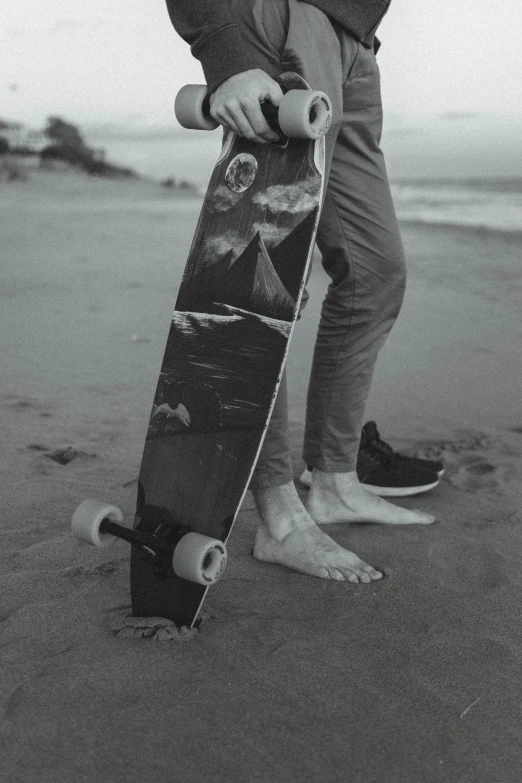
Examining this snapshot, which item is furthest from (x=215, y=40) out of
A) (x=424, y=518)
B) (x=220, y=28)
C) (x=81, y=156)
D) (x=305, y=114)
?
(x=81, y=156)

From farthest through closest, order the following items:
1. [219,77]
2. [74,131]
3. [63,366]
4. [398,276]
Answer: [74,131]
[63,366]
[398,276]
[219,77]

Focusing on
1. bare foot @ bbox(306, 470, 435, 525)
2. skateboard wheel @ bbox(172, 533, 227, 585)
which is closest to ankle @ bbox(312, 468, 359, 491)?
bare foot @ bbox(306, 470, 435, 525)

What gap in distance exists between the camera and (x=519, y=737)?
144cm

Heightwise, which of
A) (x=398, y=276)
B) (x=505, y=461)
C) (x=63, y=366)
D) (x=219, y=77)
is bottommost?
(x=63, y=366)

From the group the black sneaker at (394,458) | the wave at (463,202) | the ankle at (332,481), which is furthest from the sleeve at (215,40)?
the wave at (463,202)

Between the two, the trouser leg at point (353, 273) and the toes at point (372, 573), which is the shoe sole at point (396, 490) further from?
the toes at point (372, 573)

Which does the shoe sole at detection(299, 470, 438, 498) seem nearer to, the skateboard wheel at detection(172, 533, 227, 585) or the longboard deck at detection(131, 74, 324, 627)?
the longboard deck at detection(131, 74, 324, 627)

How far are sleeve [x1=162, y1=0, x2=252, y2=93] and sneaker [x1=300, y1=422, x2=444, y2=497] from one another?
131 cm

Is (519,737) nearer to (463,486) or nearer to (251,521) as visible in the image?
(251,521)

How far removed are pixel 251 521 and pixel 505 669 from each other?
0.94 metres

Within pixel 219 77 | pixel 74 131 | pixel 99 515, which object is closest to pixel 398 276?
pixel 219 77

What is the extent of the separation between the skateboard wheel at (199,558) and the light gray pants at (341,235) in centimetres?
42

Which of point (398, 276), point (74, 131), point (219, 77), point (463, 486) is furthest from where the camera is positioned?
point (74, 131)

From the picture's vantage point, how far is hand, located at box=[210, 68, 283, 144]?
1.80 metres
